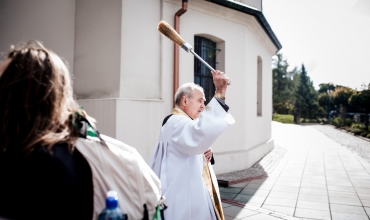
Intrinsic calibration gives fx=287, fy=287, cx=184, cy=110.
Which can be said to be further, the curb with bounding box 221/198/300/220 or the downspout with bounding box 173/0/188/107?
the downspout with bounding box 173/0/188/107

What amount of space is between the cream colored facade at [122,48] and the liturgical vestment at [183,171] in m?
3.16

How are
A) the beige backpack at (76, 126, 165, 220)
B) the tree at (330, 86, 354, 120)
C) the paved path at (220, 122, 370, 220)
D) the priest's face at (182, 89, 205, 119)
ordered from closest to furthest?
the beige backpack at (76, 126, 165, 220) → the priest's face at (182, 89, 205, 119) → the paved path at (220, 122, 370, 220) → the tree at (330, 86, 354, 120)

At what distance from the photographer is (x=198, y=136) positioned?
2170 mm

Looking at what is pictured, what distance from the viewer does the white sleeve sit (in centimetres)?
212

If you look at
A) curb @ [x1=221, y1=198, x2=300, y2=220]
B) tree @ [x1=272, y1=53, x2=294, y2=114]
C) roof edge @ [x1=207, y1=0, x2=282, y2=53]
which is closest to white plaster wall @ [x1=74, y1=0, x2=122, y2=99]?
roof edge @ [x1=207, y1=0, x2=282, y2=53]

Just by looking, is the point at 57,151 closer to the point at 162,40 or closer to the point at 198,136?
the point at 198,136

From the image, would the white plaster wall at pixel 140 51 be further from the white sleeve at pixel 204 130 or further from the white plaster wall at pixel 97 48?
the white sleeve at pixel 204 130

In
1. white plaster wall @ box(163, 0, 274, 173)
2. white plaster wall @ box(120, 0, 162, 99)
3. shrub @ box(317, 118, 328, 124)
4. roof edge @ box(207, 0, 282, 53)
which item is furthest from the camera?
shrub @ box(317, 118, 328, 124)

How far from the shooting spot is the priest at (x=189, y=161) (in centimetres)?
223

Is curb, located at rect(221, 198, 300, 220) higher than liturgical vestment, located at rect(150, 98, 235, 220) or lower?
lower

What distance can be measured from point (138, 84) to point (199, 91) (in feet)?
11.6

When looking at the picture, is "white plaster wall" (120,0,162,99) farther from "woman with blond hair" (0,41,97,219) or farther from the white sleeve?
"woman with blond hair" (0,41,97,219)

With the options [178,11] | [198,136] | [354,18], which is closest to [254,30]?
[178,11]

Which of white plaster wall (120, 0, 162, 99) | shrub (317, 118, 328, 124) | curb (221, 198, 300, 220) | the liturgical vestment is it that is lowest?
curb (221, 198, 300, 220)
